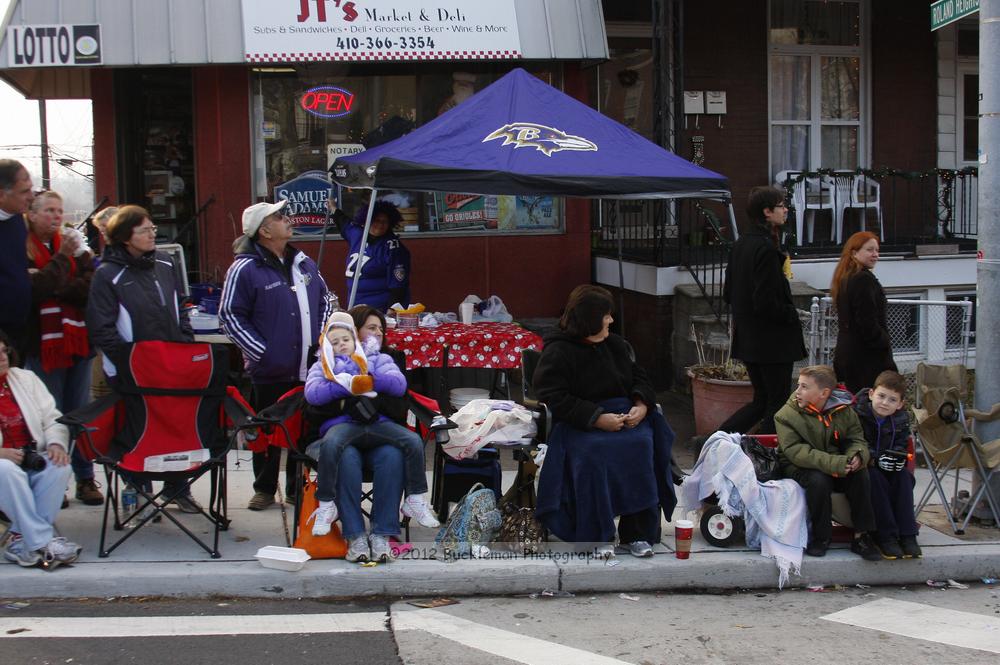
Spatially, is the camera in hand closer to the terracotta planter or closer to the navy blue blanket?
the navy blue blanket

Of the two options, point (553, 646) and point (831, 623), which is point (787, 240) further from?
point (553, 646)

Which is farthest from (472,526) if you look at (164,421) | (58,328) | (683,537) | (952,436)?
(952,436)

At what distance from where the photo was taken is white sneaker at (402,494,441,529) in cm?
573

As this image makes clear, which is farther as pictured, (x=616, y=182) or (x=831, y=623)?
(x=616, y=182)

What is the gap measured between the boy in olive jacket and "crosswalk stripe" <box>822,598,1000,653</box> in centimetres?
44

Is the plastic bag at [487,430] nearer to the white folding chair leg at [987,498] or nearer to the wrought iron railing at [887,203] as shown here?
the white folding chair leg at [987,498]

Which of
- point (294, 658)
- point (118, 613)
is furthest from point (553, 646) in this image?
point (118, 613)

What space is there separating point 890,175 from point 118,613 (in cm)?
963

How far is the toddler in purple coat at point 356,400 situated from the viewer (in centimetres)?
567

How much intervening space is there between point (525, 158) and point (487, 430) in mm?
2632

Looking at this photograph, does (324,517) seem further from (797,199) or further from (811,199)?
(811,199)

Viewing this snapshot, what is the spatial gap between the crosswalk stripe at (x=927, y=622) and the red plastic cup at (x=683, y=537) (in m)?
0.78

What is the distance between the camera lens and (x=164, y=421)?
5816 millimetres

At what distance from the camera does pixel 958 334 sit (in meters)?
9.59
